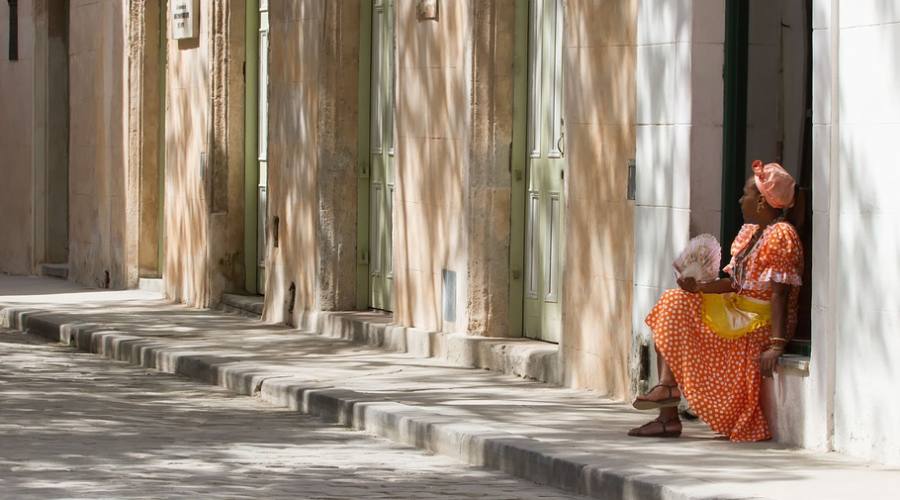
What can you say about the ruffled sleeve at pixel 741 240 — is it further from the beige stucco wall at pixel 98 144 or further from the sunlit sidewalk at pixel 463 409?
the beige stucco wall at pixel 98 144

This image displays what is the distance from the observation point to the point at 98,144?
68.6ft

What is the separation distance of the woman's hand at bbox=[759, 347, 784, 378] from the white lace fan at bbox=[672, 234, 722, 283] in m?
0.49

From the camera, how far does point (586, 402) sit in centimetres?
1116

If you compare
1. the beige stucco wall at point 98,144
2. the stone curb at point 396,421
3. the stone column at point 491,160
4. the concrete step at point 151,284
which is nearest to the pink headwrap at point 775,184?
the stone curb at point 396,421

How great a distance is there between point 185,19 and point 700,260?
31.5 ft

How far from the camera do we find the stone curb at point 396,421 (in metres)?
8.40

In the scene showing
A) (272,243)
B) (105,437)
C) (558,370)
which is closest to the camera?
(105,437)

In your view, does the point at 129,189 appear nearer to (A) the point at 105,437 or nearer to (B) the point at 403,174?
(B) the point at 403,174

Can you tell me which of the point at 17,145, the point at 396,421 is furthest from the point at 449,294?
the point at 17,145

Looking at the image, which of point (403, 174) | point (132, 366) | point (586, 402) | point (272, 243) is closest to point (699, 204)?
point (586, 402)

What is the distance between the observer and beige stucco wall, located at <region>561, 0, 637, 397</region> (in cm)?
1116

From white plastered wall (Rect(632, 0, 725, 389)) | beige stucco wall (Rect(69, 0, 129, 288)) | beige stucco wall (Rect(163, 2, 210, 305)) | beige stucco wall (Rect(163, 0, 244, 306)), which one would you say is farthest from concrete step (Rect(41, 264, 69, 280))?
white plastered wall (Rect(632, 0, 725, 389))

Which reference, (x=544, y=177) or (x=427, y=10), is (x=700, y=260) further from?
(x=427, y=10)

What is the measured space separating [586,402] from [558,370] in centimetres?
85
